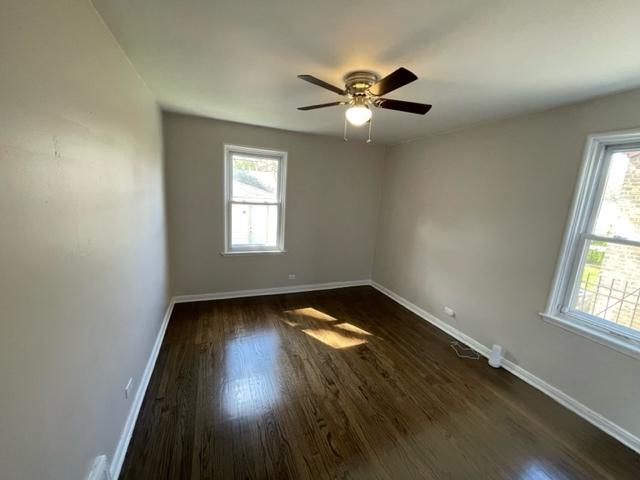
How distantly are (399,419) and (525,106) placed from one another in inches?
109

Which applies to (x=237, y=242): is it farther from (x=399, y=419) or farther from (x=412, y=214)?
(x=399, y=419)

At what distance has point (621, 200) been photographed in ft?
6.37

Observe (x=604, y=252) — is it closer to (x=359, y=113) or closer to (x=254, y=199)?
(x=359, y=113)

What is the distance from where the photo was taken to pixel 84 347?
1126 mm

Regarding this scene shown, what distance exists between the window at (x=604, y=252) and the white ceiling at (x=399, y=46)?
0.51m

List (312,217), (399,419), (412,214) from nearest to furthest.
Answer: (399,419), (412,214), (312,217)

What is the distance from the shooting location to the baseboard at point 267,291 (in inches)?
143

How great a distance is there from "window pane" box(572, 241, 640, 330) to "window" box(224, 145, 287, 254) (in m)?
3.32

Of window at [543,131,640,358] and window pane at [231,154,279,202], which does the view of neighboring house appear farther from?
window pane at [231,154,279,202]

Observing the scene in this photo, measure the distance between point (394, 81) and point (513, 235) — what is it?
1992mm

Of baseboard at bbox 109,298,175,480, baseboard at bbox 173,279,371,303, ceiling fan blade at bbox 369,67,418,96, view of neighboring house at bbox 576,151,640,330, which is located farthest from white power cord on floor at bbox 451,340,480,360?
baseboard at bbox 109,298,175,480

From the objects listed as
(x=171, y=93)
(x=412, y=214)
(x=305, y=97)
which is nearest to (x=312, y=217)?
(x=412, y=214)

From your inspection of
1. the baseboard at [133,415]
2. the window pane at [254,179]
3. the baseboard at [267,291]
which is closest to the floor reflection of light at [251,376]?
the baseboard at [133,415]

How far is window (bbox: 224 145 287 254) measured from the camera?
3600mm
